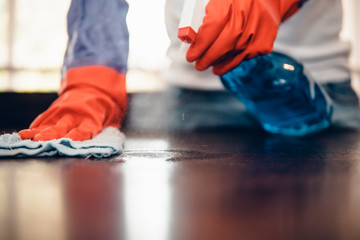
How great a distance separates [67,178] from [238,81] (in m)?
0.49

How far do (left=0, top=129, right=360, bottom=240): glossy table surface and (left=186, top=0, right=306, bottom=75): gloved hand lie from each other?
0.58 ft

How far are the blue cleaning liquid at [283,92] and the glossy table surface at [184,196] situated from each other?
23 cm

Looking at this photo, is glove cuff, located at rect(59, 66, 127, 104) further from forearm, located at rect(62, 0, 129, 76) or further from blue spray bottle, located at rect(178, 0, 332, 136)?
blue spray bottle, located at rect(178, 0, 332, 136)

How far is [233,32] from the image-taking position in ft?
1.74

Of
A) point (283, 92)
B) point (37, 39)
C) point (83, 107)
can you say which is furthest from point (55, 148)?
point (37, 39)

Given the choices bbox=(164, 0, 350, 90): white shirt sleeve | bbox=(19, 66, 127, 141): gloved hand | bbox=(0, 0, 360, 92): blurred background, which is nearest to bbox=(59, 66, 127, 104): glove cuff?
bbox=(19, 66, 127, 141): gloved hand

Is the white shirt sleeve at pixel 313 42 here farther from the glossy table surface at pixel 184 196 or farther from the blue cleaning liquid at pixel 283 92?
the glossy table surface at pixel 184 196

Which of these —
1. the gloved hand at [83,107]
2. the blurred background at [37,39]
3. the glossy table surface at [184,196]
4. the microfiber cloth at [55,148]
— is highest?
the blurred background at [37,39]

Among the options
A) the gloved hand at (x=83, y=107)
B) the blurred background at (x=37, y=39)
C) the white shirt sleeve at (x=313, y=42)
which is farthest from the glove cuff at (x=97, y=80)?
the blurred background at (x=37, y=39)

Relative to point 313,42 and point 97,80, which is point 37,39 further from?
point 313,42

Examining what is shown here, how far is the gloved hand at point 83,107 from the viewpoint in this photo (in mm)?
548

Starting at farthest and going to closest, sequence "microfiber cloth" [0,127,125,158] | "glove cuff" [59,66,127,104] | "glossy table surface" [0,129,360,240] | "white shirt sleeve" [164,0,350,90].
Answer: "white shirt sleeve" [164,0,350,90]
"glove cuff" [59,66,127,104]
"microfiber cloth" [0,127,125,158]
"glossy table surface" [0,129,360,240]

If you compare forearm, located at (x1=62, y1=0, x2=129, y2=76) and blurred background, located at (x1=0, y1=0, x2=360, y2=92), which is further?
blurred background, located at (x1=0, y1=0, x2=360, y2=92)

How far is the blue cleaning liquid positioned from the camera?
2.35ft
